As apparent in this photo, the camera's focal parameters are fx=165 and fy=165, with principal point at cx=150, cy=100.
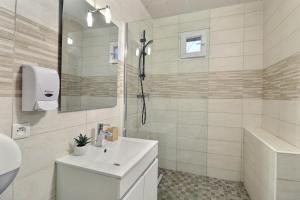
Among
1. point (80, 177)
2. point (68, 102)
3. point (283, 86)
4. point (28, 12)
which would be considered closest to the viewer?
point (28, 12)

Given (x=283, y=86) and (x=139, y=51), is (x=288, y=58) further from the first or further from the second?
(x=139, y=51)

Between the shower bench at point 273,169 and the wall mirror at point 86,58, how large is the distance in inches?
62.5

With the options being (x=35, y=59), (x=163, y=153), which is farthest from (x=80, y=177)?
(x=163, y=153)

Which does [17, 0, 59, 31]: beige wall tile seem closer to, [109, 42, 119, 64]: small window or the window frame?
[109, 42, 119, 64]: small window

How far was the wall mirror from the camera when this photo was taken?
3.98ft

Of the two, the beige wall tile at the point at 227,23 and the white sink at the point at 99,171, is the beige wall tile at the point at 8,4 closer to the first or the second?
the white sink at the point at 99,171

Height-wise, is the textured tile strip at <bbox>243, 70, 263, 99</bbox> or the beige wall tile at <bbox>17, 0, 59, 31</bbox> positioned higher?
the beige wall tile at <bbox>17, 0, 59, 31</bbox>

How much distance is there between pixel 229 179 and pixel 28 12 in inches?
114

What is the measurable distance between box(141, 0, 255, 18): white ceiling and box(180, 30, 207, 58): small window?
489 millimetres

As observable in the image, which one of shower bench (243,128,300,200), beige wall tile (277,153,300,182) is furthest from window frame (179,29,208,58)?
beige wall tile (277,153,300,182)

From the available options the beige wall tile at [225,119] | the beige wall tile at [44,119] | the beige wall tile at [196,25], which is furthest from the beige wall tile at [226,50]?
the beige wall tile at [44,119]

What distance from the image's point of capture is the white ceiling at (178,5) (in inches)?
92.4

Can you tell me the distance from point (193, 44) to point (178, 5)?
26.9 inches

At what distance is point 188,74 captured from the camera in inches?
92.5
